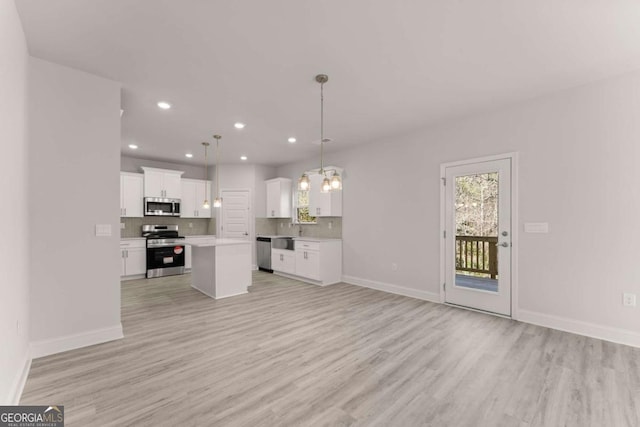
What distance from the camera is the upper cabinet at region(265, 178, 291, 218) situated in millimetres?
7461

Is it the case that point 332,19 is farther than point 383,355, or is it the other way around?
point 383,355

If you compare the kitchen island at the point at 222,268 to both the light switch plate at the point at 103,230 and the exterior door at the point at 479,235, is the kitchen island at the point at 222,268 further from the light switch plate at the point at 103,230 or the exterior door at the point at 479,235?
the exterior door at the point at 479,235

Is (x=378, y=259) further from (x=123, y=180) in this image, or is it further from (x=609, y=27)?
(x=123, y=180)

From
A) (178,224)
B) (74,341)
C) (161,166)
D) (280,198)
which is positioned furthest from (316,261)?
(161,166)

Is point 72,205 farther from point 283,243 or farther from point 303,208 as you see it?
point 303,208

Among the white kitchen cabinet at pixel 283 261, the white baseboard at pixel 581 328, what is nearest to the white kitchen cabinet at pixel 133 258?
the white kitchen cabinet at pixel 283 261

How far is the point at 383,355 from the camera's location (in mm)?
2779

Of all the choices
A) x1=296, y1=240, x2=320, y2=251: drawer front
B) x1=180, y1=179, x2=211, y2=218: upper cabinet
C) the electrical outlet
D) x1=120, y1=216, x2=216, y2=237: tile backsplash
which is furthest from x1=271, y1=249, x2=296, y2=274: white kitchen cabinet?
the electrical outlet

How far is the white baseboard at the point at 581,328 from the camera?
3008 mm

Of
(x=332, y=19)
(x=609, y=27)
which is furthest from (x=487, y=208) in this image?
(x=332, y=19)

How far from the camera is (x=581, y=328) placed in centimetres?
328

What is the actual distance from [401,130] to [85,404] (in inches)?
196

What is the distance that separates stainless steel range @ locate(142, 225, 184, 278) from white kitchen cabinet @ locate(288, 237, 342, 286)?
289 cm

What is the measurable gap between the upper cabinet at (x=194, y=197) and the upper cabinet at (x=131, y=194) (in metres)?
0.98
